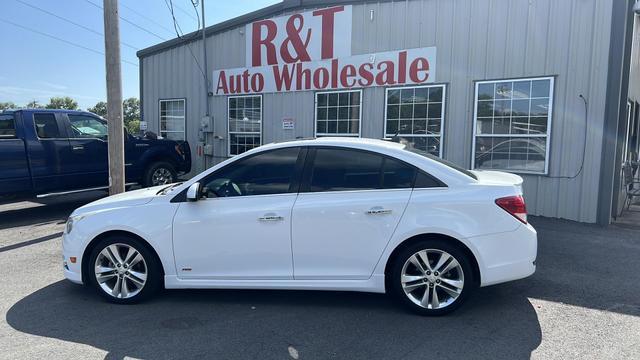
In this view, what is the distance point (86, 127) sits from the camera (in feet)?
29.9

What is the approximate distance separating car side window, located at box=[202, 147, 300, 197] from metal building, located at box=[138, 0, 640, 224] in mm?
5785

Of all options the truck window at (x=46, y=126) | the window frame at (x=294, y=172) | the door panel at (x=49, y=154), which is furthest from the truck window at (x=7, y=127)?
the window frame at (x=294, y=172)

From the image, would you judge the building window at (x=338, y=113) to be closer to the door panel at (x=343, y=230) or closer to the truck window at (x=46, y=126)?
the truck window at (x=46, y=126)

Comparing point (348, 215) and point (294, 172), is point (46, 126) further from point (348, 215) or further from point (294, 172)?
point (348, 215)

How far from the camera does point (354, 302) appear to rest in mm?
4441

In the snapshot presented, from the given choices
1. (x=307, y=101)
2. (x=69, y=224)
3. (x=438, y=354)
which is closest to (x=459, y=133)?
(x=307, y=101)

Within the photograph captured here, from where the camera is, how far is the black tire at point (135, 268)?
4.34m

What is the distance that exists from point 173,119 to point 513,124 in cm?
925

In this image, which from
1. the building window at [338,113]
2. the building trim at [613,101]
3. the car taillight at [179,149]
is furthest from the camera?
the car taillight at [179,149]

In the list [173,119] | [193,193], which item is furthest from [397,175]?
[173,119]

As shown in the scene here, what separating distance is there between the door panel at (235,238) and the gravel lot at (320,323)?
379 millimetres

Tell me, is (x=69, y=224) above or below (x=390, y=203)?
below

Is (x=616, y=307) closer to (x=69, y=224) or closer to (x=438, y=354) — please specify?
(x=438, y=354)

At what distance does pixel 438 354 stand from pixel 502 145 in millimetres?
6279
